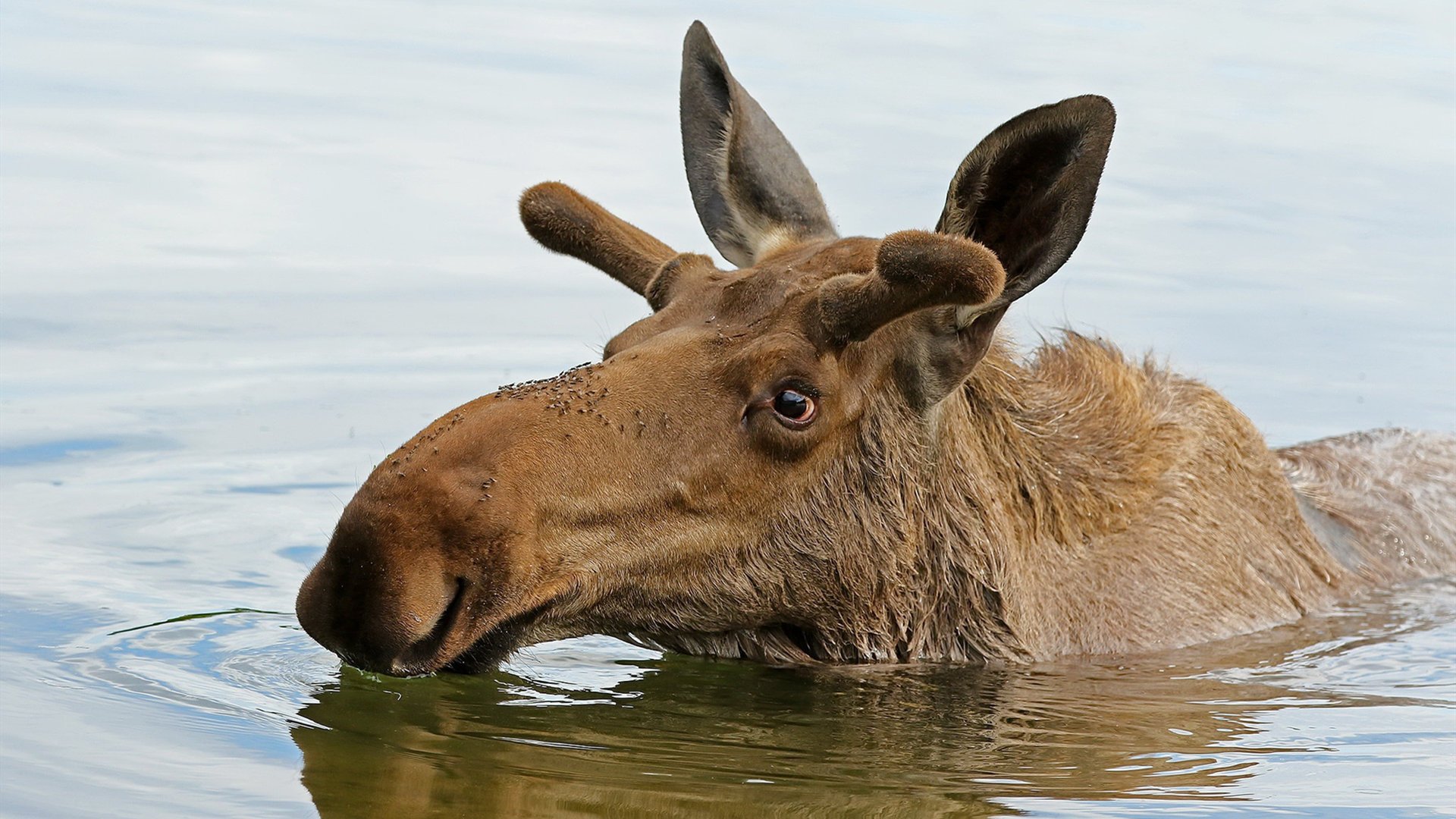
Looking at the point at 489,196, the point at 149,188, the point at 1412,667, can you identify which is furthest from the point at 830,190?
the point at 1412,667

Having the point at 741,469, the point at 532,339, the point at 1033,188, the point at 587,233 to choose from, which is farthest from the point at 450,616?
the point at 532,339

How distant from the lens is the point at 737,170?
30.2 feet

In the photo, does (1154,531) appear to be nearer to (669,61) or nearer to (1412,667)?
(1412,667)

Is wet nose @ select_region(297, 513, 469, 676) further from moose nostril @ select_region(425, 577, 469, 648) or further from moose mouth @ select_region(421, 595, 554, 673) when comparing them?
moose mouth @ select_region(421, 595, 554, 673)

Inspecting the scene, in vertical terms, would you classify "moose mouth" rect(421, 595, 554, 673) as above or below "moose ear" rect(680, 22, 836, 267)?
below

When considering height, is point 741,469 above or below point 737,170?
below

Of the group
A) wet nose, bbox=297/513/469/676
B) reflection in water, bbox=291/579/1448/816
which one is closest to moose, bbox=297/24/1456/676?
wet nose, bbox=297/513/469/676

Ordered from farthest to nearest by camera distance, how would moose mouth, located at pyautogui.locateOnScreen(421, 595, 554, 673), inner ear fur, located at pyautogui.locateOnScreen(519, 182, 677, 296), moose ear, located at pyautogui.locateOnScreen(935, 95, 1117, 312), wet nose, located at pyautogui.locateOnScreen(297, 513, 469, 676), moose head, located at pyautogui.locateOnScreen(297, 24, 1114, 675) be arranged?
inner ear fur, located at pyautogui.locateOnScreen(519, 182, 677, 296) < moose ear, located at pyautogui.locateOnScreen(935, 95, 1117, 312) < moose mouth, located at pyautogui.locateOnScreen(421, 595, 554, 673) < moose head, located at pyautogui.locateOnScreen(297, 24, 1114, 675) < wet nose, located at pyautogui.locateOnScreen(297, 513, 469, 676)

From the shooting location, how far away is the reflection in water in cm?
685

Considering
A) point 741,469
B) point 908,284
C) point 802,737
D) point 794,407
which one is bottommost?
point 802,737

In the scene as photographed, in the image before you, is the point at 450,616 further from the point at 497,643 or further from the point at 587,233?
the point at 587,233

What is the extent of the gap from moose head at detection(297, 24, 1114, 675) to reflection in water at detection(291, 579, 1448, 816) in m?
0.27

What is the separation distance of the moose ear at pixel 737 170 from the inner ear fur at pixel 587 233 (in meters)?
0.40

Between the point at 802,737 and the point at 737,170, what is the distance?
264 cm
